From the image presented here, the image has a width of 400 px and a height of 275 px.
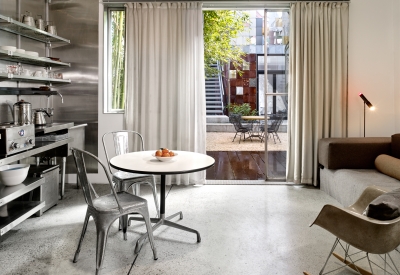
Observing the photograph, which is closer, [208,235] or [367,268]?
[367,268]

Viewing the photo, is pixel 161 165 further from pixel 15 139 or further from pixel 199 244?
pixel 15 139

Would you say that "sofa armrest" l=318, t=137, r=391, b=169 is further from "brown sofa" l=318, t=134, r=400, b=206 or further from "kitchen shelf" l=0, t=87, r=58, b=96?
"kitchen shelf" l=0, t=87, r=58, b=96

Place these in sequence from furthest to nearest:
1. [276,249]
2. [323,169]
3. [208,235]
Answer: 1. [323,169]
2. [208,235]
3. [276,249]

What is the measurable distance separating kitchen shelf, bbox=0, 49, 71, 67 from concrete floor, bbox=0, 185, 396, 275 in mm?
1637

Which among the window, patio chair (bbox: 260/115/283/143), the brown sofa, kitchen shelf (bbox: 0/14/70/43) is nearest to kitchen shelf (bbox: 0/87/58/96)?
kitchen shelf (bbox: 0/14/70/43)

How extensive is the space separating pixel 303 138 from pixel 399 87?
4.83 feet

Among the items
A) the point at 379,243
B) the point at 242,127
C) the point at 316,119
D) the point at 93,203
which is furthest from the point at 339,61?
the point at 242,127

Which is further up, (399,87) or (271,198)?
(399,87)

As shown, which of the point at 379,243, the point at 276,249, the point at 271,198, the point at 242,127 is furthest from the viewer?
the point at 242,127

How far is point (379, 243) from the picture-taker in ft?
6.18

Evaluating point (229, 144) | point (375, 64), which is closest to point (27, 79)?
Answer: point (375, 64)

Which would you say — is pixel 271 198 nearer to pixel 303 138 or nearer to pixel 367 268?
pixel 303 138

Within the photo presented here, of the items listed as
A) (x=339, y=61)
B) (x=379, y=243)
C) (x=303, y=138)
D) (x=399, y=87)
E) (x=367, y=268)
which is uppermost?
(x=339, y=61)

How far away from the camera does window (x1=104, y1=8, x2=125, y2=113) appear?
4938 millimetres
